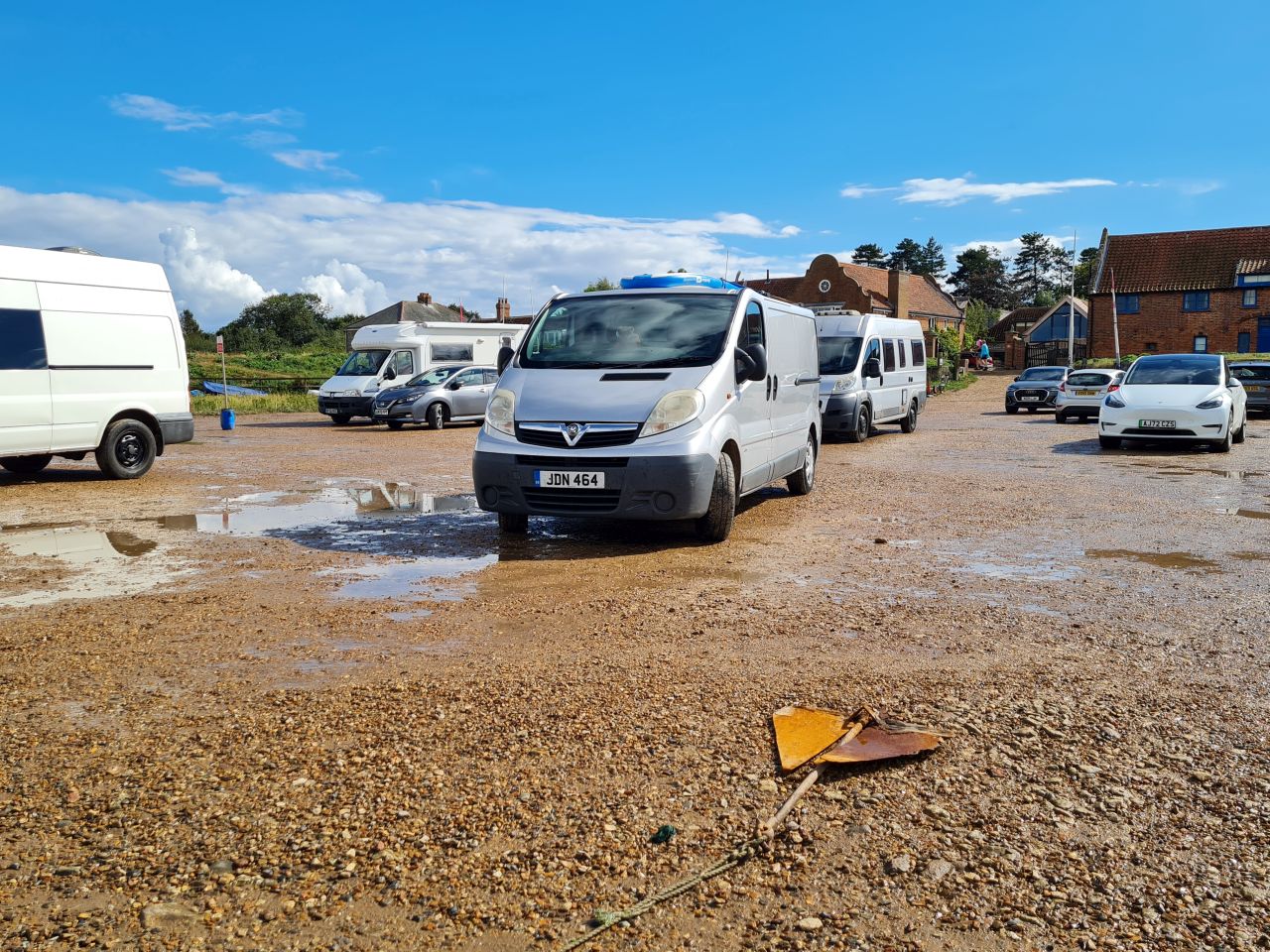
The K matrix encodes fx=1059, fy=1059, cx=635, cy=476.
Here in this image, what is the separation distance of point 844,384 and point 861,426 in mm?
936

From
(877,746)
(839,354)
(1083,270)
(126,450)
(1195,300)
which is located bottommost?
(877,746)

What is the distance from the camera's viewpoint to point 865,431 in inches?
806

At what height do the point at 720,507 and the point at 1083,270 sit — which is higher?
the point at 1083,270

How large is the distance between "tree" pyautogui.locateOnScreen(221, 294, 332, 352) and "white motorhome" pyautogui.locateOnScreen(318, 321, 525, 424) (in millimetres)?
70307

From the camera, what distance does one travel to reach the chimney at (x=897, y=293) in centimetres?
7650

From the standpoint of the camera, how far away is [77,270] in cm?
1295

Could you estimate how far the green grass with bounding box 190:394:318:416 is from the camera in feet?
112

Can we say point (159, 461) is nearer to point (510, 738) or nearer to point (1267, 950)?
point (510, 738)

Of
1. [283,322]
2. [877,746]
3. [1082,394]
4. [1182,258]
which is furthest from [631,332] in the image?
[283,322]

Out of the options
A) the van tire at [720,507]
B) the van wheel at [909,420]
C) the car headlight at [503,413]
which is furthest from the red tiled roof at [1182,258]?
the car headlight at [503,413]

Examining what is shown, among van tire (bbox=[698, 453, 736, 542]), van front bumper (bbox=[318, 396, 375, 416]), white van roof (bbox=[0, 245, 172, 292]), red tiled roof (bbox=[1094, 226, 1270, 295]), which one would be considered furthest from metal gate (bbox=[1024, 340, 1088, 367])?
van tire (bbox=[698, 453, 736, 542])

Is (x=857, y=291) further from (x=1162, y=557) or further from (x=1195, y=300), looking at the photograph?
(x=1162, y=557)

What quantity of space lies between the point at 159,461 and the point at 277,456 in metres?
1.81

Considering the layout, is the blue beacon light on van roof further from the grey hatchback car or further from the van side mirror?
the grey hatchback car
